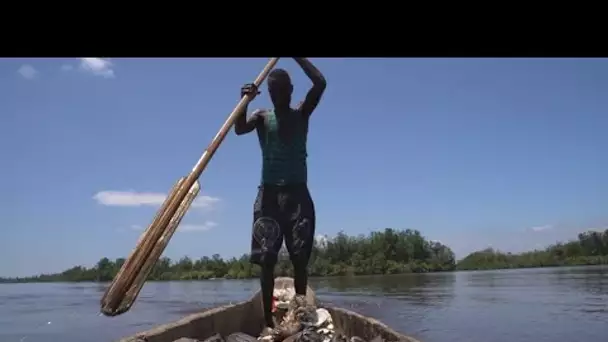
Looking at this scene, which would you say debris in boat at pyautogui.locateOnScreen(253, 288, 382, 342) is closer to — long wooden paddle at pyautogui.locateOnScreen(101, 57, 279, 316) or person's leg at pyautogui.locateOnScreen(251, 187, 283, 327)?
person's leg at pyautogui.locateOnScreen(251, 187, 283, 327)

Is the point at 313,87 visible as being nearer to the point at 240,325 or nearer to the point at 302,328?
the point at 302,328

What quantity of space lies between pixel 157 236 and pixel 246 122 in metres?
1.30

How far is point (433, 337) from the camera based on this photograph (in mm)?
14617

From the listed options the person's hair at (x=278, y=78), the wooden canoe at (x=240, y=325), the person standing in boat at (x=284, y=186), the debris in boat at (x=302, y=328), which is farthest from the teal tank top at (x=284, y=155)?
the wooden canoe at (x=240, y=325)

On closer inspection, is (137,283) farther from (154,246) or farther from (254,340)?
(254,340)

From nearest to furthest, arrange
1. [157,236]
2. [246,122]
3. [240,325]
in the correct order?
[157,236] < [246,122] < [240,325]

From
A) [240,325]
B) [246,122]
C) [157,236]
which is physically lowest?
[240,325]

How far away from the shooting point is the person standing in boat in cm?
442

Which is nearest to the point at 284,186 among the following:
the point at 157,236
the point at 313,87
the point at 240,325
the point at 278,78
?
the point at 313,87

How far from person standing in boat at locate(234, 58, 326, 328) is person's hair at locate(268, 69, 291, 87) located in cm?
3

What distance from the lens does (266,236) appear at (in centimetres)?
443
